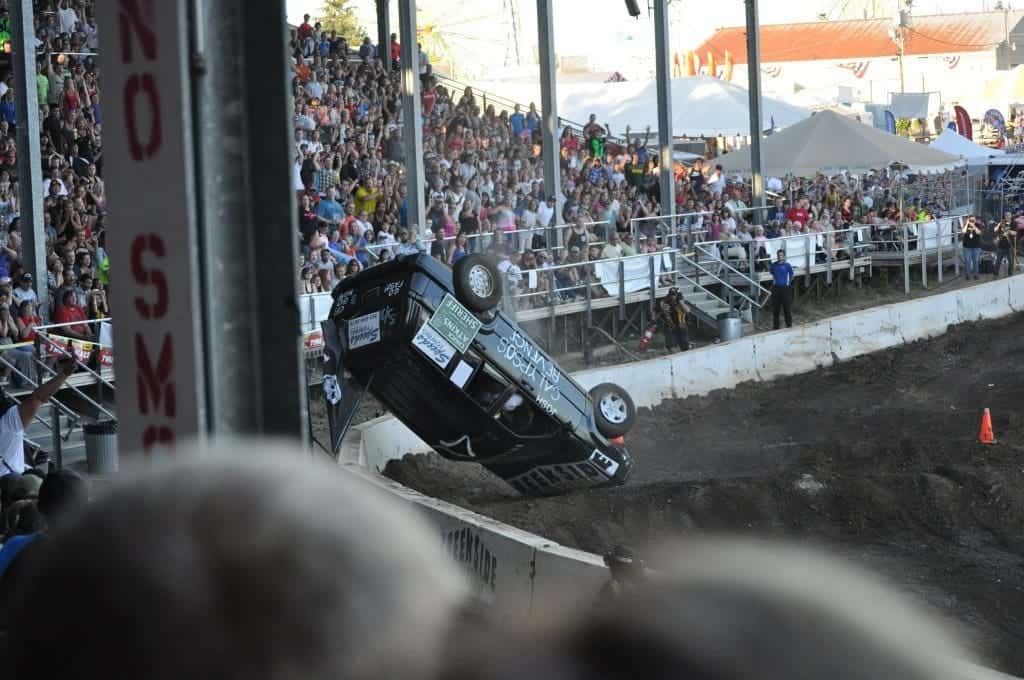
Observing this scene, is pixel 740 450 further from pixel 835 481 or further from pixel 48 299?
pixel 48 299

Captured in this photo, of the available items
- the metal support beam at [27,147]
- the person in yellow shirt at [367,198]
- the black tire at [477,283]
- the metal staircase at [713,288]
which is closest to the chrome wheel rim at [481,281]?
the black tire at [477,283]

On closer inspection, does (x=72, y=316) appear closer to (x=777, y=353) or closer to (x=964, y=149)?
(x=777, y=353)

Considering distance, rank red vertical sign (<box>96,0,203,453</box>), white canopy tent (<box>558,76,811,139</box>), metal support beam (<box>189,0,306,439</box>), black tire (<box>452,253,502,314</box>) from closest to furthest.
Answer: red vertical sign (<box>96,0,203,453</box>) → metal support beam (<box>189,0,306,439</box>) → black tire (<box>452,253,502,314</box>) → white canopy tent (<box>558,76,811,139</box>)

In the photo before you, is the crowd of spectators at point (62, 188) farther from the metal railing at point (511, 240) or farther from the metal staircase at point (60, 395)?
the metal railing at point (511, 240)

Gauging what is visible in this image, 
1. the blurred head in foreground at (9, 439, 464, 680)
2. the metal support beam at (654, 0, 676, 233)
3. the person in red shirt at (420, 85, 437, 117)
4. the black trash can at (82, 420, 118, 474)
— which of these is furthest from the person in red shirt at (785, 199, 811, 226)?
the blurred head in foreground at (9, 439, 464, 680)

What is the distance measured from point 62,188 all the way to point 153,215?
54.1 ft

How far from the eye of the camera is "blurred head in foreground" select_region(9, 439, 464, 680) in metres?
1.03

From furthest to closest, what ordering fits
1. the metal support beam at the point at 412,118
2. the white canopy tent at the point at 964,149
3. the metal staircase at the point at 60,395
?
the white canopy tent at the point at 964,149, the metal support beam at the point at 412,118, the metal staircase at the point at 60,395

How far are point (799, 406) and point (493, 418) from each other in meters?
8.33

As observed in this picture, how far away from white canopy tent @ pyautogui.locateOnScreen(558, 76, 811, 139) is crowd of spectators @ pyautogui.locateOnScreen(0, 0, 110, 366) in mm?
21006

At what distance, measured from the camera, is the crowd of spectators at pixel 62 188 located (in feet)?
50.2

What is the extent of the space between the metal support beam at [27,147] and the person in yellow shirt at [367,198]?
7568 mm

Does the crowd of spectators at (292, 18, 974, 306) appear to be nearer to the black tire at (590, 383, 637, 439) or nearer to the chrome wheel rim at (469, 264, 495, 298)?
the black tire at (590, 383, 637, 439)

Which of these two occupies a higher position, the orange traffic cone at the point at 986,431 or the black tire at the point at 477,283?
the black tire at the point at 477,283
